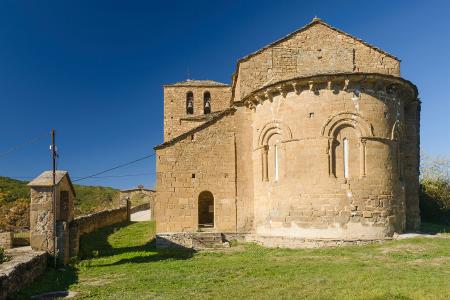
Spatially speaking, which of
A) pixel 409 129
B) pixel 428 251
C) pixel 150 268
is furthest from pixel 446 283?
pixel 409 129

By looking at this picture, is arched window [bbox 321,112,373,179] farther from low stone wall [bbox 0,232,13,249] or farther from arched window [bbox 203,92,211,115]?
arched window [bbox 203,92,211,115]

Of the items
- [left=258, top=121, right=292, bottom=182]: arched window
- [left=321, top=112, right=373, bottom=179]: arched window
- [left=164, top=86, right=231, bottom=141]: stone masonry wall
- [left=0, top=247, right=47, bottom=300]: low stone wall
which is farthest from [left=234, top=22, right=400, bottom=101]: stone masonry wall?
[left=164, top=86, right=231, bottom=141]: stone masonry wall

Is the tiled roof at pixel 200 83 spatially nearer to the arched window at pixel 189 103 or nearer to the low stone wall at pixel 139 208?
the arched window at pixel 189 103

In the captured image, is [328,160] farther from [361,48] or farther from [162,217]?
[162,217]

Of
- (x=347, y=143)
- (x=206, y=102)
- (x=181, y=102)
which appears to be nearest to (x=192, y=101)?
(x=181, y=102)

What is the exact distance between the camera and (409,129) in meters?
16.9

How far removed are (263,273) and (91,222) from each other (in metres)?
11.3

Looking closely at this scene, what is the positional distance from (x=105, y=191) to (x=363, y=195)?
38311mm

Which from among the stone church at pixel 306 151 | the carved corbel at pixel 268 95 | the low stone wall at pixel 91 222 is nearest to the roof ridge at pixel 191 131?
the stone church at pixel 306 151

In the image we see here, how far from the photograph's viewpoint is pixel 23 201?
27.4 m

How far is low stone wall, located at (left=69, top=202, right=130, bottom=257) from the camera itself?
1185 centimetres

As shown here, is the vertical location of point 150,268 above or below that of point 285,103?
below

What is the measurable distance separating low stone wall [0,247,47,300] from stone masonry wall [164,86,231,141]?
55.5 feet

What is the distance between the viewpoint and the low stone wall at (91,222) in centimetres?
1185
